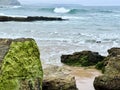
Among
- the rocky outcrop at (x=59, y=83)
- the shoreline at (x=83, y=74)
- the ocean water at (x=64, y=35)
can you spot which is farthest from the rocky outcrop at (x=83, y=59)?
the rocky outcrop at (x=59, y=83)

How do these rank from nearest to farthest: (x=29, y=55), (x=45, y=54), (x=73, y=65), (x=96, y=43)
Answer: (x=29, y=55) → (x=73, y=65) → (x=45, y=54) → (x=96, y=43)

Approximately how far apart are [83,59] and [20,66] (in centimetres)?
597

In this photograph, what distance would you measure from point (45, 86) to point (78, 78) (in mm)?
2279

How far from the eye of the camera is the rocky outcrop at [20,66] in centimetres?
423

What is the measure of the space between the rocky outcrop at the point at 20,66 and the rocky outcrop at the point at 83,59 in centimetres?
549

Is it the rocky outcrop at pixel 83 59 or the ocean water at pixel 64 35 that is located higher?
the rocky outcrop at pixel 83 59

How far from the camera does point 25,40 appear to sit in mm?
4758

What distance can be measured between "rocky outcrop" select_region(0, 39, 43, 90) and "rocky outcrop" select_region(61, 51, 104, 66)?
5490 millimetres

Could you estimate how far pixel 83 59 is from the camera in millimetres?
10281

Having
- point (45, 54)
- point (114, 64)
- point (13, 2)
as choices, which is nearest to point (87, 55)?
point (45, 54)

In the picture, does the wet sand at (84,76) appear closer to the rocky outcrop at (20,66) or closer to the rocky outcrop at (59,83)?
the rocky outcrop at (59,83)

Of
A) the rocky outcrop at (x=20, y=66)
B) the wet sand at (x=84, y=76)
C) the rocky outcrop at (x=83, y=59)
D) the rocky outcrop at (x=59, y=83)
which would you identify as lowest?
the rocky outcrop at (x=83, y=59)

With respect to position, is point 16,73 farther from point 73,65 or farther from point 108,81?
point 73,65

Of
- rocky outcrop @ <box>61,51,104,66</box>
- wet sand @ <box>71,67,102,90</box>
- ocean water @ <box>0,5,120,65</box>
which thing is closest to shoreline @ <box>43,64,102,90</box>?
wet sand @ <box>71,67,102,90</box>
